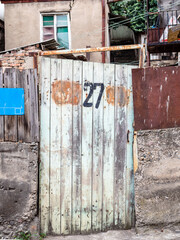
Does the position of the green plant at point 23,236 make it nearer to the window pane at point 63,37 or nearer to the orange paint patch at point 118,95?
the orange paint patch at point 118,95

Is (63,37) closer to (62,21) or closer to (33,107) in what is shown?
(62,21)

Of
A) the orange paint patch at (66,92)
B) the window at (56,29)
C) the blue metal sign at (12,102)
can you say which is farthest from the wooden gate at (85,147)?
the window at (56,29)

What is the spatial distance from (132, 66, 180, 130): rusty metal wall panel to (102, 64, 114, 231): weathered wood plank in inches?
11.6

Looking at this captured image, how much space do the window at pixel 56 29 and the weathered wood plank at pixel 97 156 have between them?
6231 millimetres

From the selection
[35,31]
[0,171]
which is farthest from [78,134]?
[35,31]

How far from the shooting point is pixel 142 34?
518 inches

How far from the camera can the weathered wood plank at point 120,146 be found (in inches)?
117

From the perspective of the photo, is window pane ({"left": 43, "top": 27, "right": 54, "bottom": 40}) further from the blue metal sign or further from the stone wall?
the stone wall

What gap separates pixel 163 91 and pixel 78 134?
114cm

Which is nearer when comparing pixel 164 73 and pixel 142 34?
pixel 164 73

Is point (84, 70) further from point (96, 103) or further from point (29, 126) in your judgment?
point (29, 126)

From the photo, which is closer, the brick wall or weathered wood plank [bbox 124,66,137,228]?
weathered wood plank [bbox 124,66,137,228]

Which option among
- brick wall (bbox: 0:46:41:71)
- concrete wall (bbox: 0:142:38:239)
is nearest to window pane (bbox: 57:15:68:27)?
brick wall (bbox: 0:46:41:71)

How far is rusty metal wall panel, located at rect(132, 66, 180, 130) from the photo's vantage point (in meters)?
2.87
